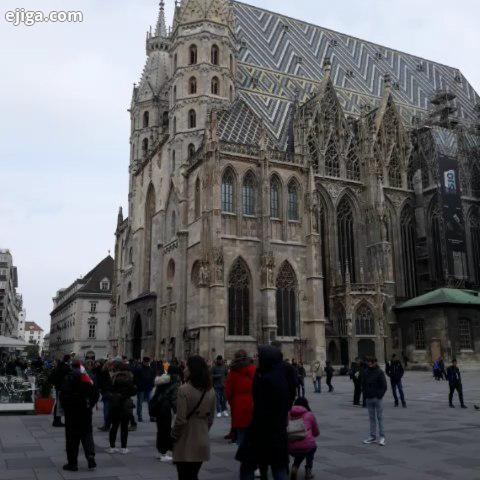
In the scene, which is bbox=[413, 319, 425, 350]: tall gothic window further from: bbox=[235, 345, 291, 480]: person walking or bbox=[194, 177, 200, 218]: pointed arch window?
bbox=[235, 345, 291, 480]: person walking

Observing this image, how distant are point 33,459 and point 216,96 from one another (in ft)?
113

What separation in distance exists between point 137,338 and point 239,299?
47.5 feet

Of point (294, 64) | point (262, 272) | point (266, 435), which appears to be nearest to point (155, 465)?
point (266, 435)

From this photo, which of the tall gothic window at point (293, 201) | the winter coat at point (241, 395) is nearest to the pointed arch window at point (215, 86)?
the tall gothic window at point (293, 201)

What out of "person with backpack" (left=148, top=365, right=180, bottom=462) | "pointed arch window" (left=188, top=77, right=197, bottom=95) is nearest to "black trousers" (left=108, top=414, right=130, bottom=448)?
"person with backpack" (left=148, top=365, right=180, bottom=462)

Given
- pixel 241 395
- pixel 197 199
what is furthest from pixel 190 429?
pixel 197 199

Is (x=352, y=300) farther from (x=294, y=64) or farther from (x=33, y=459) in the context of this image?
(x=33, y=459)

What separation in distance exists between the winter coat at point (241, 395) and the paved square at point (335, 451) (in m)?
0.74

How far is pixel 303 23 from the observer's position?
5672cm

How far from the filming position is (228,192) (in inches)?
1394

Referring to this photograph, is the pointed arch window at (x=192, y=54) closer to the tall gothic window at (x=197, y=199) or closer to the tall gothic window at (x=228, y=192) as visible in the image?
the tall gothic window at (x=197, y=199)

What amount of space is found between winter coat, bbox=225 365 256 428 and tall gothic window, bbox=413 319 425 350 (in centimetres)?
3219

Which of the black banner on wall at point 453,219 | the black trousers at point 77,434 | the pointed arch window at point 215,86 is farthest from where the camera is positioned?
the black banner on wall at point 453,219

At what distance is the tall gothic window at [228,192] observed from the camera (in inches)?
1383
